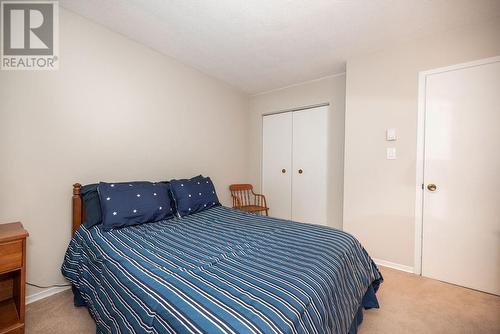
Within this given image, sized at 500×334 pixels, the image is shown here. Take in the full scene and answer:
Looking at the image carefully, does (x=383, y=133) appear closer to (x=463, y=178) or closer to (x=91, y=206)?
(x=463, y=178)

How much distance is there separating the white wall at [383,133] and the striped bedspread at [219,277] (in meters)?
0.93

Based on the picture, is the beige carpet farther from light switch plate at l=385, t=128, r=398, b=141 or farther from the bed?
light switch plate at l=385, t=128, r=398, b=141

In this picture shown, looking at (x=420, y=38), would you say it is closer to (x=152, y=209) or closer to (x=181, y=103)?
(x=181, y=103)

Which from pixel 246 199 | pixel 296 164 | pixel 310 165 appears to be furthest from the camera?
pixel 246 199

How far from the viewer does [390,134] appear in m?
2.43

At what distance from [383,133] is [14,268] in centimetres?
337

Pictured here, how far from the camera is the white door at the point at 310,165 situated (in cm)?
330

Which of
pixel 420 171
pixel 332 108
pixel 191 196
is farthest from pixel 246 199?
pixel 420 171

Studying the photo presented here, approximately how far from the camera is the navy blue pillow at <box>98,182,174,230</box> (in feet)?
5.82

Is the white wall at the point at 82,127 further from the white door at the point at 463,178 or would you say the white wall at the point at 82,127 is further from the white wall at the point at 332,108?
the white door at the point at 463,178

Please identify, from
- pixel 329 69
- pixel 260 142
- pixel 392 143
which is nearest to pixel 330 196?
pixel 392 143

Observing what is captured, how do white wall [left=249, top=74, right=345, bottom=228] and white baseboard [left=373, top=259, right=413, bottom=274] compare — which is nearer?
white baseboard [left=373, top=259, right=413, bottom=274]

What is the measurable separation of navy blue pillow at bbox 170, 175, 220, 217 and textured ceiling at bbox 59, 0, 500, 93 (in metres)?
1.54

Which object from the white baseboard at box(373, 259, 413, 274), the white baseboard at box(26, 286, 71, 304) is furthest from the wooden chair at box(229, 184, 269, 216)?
the white baseboard at box(26, 286, 71, 304)
